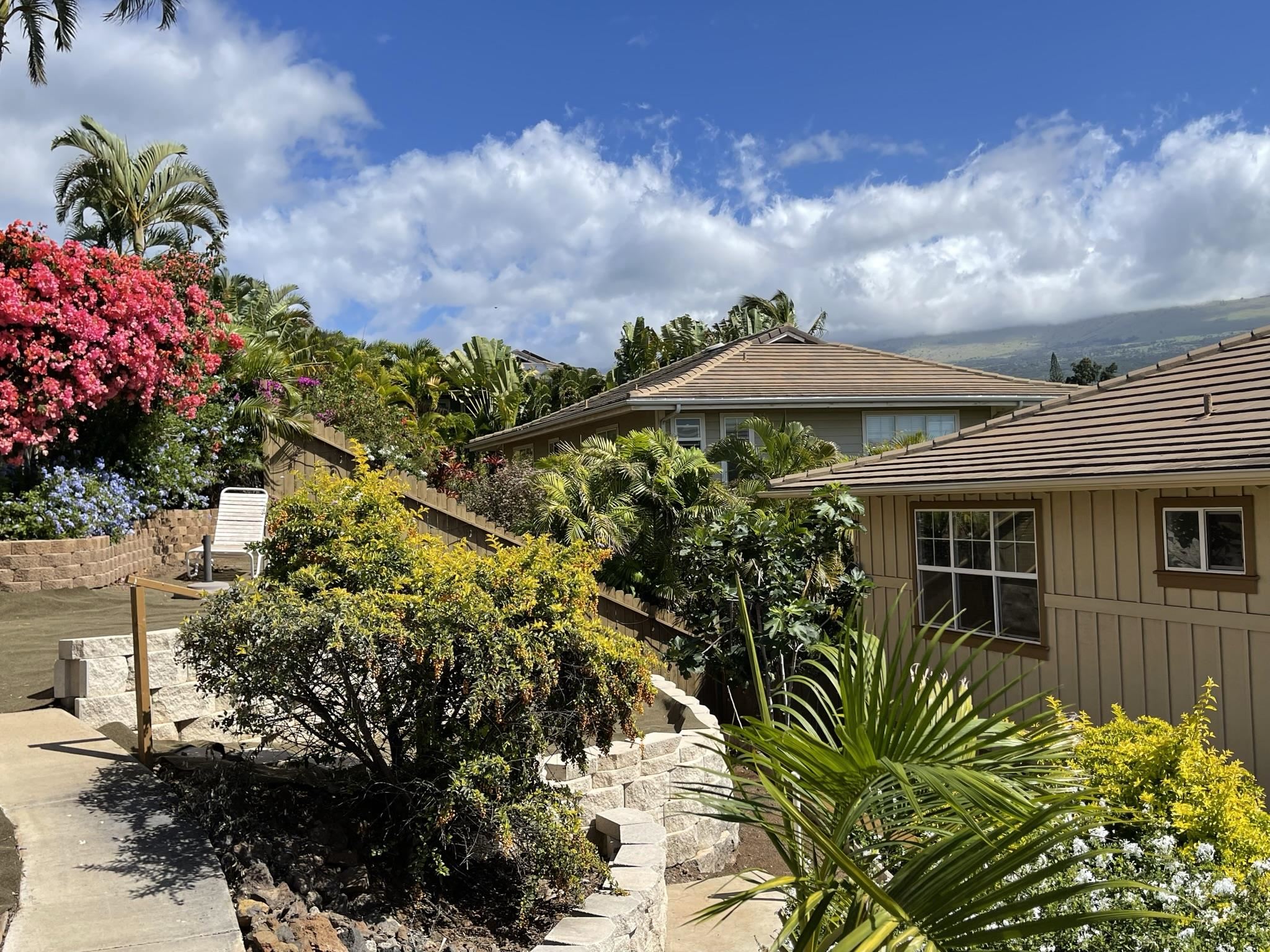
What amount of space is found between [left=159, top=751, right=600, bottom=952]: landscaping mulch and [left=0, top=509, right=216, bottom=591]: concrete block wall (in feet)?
19.8

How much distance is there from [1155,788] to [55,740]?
251 inches

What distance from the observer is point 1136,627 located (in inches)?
358

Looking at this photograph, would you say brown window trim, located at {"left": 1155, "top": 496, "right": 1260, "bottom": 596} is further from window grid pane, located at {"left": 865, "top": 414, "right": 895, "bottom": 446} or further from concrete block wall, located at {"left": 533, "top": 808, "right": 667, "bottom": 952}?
window grid pane, located at {"left": 865, "top": 414, "right": 895, "bottom": 446}

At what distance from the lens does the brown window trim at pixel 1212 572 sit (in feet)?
26.5

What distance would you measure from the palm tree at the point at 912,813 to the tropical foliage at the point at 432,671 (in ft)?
4.94

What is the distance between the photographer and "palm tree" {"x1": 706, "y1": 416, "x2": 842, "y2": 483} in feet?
55.4

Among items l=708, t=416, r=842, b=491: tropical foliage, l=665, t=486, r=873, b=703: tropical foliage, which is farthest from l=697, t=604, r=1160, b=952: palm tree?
l=708, t=416, r=842, b=491: tropical foliage

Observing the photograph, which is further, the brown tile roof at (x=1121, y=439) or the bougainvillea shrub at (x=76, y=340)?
the bougainvillea shrub at (x=76, y=340)

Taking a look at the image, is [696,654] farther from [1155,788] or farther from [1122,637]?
[1155,788]

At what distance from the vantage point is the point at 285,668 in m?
4.77

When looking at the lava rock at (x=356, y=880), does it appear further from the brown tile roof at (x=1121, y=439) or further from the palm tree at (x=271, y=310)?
the palm tree at (x=271, y=310)

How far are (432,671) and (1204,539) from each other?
22.8 ft

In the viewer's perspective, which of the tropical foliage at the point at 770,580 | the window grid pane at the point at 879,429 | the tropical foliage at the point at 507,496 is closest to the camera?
the tropical foliage at the point at 770,580

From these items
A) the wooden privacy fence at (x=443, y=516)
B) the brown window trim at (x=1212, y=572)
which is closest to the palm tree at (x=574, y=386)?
the wooden privacy fence at (x=443, y=516)
